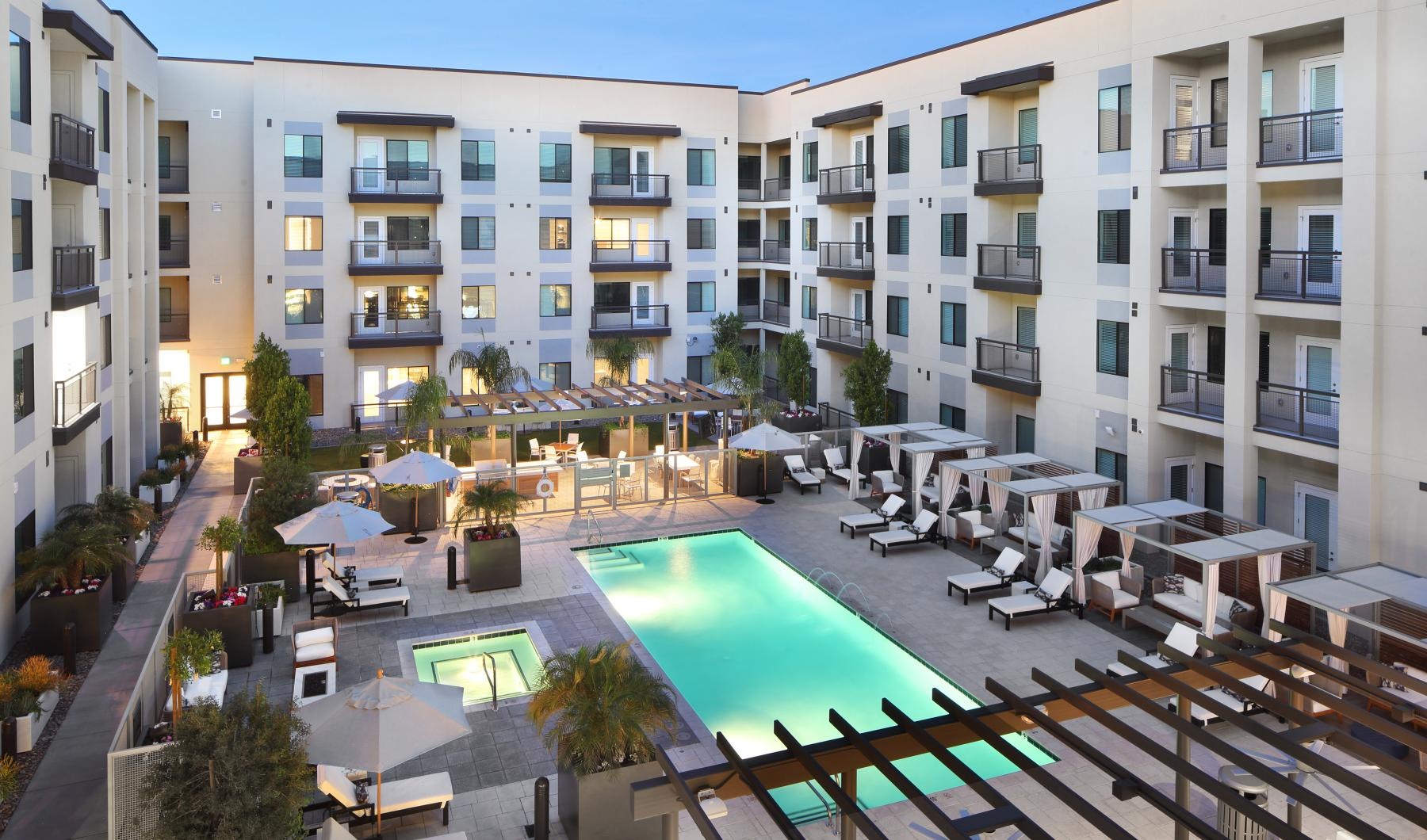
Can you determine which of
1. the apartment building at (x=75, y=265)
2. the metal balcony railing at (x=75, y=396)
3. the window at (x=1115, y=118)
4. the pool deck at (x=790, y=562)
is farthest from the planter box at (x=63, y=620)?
the window at (x=1115, y=118)

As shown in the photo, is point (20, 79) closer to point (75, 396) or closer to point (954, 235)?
point (75, 396)

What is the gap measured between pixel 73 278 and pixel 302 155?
14524 mm

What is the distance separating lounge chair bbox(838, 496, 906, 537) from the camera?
23594mm

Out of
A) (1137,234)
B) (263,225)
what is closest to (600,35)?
(263,225)

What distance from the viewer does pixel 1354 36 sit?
17.5m

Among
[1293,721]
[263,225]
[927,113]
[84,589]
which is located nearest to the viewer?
[1293,721]

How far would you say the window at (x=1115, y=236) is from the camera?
75.9 ft

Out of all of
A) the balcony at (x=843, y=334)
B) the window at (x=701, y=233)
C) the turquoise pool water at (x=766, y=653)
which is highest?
the window at (x=701, y=233)

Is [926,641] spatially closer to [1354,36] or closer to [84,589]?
[1354,36]

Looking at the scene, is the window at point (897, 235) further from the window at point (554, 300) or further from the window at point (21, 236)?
the window at point (21, 236)

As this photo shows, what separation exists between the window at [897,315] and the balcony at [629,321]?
985 cm

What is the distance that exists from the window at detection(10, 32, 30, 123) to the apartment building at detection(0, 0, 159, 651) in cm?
3

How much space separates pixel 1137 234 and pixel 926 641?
10.2 m

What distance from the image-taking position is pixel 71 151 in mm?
21203
